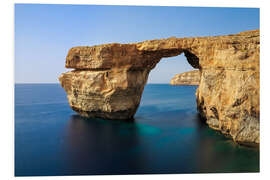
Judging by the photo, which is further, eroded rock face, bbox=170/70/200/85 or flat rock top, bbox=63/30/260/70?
eroded rock face, bbox=170/70/200/85

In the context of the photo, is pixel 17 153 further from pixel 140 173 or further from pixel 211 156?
pixel 211 156

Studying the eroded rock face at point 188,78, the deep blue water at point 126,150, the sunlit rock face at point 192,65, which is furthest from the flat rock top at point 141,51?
the eroded rock face at point 188,78

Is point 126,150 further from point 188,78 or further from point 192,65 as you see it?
point 188,78

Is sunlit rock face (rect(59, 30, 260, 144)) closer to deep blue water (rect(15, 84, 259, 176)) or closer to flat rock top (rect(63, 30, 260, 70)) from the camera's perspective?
flat rock top (rect(63, 30, 260, 70))

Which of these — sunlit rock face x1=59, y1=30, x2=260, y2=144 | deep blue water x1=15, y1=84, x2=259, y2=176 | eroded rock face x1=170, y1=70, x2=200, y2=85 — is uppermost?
eroded rock face x1=170, y1=70, x2=200, y2=85

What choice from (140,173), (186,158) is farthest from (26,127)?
(186,158)

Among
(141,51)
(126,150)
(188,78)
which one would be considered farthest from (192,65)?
(188,78)

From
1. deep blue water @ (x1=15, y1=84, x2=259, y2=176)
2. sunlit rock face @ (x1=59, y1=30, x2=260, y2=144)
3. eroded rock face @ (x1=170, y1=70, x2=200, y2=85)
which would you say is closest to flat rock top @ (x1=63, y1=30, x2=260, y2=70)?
sunlit rock face @ (x1=59, y1=30, x2=260, y2=144)
